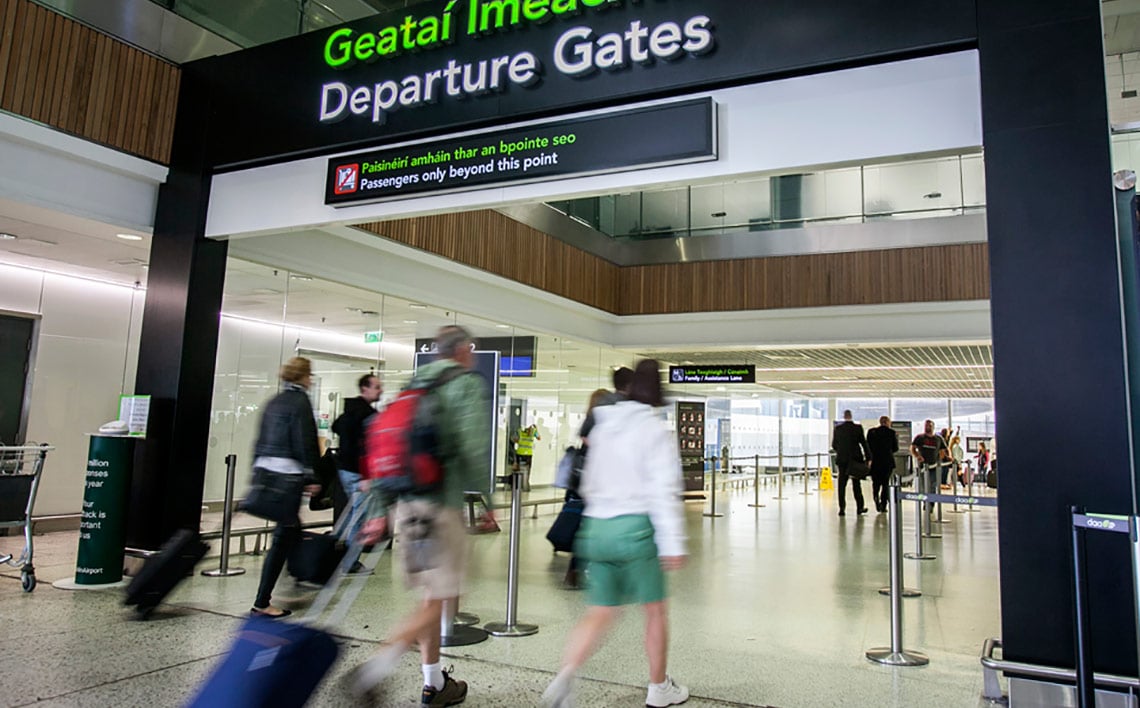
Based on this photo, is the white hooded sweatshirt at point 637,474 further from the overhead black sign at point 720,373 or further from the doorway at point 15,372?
A: the overhead black sign at point 720,373

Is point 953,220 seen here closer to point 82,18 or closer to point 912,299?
point 912,299

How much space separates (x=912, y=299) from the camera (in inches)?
420

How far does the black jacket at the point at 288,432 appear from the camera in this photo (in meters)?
4.70

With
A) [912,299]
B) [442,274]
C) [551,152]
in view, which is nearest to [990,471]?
[912,299]

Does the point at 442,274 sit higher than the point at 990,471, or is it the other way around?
the point at 442,274

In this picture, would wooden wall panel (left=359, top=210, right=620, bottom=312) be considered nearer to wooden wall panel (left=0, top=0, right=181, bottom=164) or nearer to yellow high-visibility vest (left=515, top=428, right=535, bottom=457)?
wooden wall panel (left=0, top=0, right=181, bottom=164)

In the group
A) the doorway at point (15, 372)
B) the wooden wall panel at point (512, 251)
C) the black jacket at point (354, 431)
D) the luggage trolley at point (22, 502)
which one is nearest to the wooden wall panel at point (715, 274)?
the wooden wall panel at point (512, 251)

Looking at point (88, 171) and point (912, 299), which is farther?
point (912, 299)

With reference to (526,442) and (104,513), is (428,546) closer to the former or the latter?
(104,513)

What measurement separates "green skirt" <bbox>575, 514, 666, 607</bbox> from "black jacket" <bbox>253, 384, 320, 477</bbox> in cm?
236

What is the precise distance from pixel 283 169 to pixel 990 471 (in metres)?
22.6

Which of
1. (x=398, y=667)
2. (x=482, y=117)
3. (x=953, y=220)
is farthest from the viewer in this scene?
(x=953, y=220)

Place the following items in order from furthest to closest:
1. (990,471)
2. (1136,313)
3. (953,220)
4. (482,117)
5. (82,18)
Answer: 1. (990,471)
2. (953,220)
3. (82,18)
4. (482,117)
5. (1136,313)

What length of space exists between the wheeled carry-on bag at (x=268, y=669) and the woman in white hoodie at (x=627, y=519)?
3.35 ft
